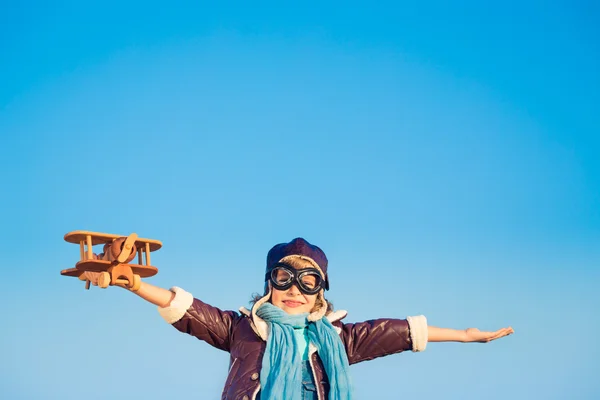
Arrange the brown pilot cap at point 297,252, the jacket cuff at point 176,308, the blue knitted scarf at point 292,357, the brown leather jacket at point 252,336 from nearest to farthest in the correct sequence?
the blue knitted scarf at point 292,357, the brown leather jacket at point 252,336, the jacket cuff at point 176,308, the brown pilot cap at point 297,252

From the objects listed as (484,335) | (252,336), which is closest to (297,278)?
(252,336)

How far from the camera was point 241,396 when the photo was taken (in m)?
7.12

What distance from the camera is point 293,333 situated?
7449 mm

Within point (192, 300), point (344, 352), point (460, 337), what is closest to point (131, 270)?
point (192, 300)

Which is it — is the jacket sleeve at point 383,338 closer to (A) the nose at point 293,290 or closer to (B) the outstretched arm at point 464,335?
(B) the outstretched arm at point 464,335

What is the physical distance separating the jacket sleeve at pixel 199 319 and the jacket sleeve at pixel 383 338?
977 mm

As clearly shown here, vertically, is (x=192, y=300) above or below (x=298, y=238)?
below

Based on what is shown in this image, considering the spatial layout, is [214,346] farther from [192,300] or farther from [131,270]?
[131,270]

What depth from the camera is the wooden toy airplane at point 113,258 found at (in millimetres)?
6648

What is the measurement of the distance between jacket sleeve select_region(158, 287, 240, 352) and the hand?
1.97m

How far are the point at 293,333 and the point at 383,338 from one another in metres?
0.81

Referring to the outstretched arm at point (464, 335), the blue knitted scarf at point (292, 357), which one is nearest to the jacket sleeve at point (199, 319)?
the blue knitted scarf at point (292, 357)

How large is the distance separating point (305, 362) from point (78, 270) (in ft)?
6.44

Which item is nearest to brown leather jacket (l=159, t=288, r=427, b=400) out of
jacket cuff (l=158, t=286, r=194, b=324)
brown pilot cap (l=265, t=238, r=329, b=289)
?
jacket cuff (l=158, t=286, r=194, b=324)
